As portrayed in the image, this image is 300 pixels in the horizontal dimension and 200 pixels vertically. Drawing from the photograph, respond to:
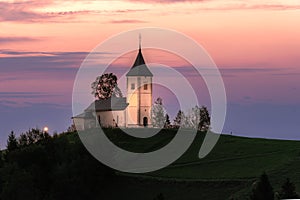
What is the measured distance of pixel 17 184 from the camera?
3698 inches

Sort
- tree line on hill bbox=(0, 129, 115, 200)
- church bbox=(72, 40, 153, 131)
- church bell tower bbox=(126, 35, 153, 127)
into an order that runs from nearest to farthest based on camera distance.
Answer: tree line on hill bbox=(0, 129, 115, 200) < church bbox=(72, 40, 153, 131) < church bell tower bbox=(126, 35, 153, 127)

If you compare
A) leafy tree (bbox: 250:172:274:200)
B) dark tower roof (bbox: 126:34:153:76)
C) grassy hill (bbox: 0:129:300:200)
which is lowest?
leafy tree (bbox: 250:172:274:200)

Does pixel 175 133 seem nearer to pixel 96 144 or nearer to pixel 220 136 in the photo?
pixel 220 136

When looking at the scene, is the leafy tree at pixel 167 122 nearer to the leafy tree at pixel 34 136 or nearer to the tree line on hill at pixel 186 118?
the tree line on hill at pixel 186 118

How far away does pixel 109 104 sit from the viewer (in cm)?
15562

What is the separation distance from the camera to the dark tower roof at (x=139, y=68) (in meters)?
157

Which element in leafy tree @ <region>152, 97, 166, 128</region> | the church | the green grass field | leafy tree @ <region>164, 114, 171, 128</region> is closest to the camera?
the green grass field

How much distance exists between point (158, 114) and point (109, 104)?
23.6 metres

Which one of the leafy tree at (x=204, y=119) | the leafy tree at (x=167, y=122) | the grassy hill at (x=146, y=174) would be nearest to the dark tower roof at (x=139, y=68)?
the leafy tree at (x=167, y=122)

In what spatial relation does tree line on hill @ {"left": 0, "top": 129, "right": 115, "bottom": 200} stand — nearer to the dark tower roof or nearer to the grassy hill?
the grassy hill

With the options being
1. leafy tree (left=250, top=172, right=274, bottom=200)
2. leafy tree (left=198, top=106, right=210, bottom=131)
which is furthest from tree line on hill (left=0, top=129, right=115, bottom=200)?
leafy tree (left=198, top=106, right=210, bottom=131)

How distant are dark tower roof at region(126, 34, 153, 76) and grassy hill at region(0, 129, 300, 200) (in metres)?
39.2

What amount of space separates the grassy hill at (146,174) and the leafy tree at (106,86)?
4953cm

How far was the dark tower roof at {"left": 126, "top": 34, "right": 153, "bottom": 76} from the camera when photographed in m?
157
